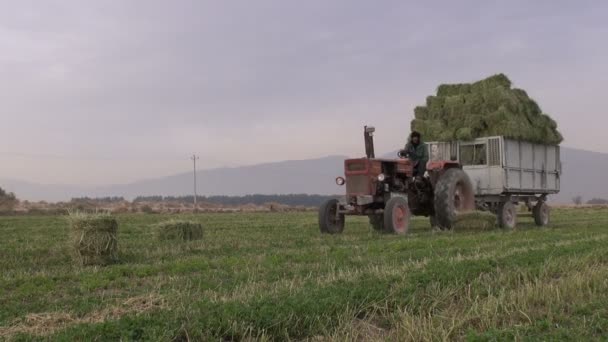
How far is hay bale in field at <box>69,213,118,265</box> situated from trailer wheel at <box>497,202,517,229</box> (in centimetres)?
955

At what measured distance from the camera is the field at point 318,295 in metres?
4.54

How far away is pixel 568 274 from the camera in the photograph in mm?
6969

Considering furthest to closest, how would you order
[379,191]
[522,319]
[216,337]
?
1. [379,191]
2. [522,319]
3. [216,337]

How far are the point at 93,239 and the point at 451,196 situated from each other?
298 inches

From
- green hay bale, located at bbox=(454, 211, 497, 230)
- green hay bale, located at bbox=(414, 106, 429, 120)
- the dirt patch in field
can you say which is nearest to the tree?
green hay bale, located at bbox=(414, 106, 429, 120)

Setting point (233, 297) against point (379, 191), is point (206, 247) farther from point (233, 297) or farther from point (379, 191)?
point (233, 297)

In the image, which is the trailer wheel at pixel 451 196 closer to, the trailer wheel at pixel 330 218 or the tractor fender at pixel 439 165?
the tractor fender at pixel 439 165

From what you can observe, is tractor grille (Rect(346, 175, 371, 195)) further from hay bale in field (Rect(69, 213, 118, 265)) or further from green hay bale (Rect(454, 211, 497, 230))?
hay bale in field (Rect(69, 213, 118, 265))

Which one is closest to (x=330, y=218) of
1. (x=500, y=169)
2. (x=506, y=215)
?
(x=500, y=169)

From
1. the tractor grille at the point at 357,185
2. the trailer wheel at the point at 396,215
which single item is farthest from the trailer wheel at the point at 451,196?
the tractor grille at the point at 357,185

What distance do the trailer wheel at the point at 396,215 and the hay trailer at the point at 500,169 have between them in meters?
2.61

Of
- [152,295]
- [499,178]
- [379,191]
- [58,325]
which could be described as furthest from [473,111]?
[58,325]

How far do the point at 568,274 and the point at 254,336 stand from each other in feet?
13.6

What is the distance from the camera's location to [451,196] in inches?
519
